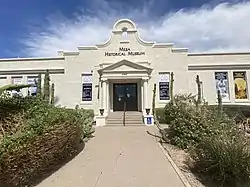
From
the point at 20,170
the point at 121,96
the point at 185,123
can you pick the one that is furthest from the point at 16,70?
the point at 20,170

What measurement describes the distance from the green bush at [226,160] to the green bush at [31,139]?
416 centimetres

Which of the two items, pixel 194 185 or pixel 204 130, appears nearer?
pixel 194 185

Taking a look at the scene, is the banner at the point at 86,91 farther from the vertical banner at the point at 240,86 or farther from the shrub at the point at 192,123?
the shrub at the point at 192,123

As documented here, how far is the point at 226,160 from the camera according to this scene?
24.0 feet

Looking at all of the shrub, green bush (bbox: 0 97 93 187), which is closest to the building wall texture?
the shrub

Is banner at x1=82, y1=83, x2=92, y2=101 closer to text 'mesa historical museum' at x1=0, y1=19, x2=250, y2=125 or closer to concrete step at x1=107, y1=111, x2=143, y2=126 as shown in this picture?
text 'mesa historical museum' at x1=0, y1=19, x2=250, y2=125

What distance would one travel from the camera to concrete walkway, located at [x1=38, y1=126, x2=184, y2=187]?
7068 mm

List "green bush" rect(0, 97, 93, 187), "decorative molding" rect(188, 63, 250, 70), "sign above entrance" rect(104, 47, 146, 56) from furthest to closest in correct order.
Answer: "sign above entrance" rect(104, 47, 146, 56)
"decorative molding" rect(188, 63, 250, 70)
"green bush" rect(0, 97, 93, 187)

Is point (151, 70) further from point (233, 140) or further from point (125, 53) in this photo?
point (233, 140)

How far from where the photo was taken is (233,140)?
7.76 m

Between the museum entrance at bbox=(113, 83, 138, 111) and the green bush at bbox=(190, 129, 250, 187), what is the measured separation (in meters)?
18.2

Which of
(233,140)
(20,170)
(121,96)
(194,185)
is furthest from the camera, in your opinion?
(121,96)

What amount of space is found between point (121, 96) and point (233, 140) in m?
19.1

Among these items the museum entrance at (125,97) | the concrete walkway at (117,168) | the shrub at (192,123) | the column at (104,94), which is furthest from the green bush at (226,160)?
the museum entrance at (125,97)
